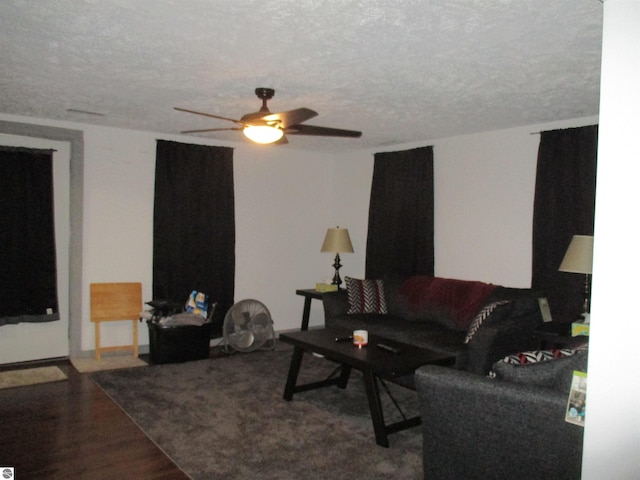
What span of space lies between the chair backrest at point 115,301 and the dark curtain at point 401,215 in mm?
2649

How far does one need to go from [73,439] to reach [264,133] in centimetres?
230

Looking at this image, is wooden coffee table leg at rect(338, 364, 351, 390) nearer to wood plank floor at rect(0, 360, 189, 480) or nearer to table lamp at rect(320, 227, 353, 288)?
wood plank floor at rect(0, 360, 189, 480)

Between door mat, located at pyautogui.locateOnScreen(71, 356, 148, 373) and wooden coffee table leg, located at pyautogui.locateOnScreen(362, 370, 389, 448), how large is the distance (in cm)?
261

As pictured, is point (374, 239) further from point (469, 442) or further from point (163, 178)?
point (469, 442)

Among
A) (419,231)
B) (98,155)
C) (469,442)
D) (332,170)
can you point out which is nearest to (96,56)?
(98,155)

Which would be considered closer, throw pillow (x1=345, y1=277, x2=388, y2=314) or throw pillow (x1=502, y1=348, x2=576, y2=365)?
throw pillow (x1=502, y1=348, x2=576, y2=365)

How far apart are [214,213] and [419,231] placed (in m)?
2.29

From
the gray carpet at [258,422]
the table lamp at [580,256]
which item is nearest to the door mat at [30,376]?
the gray carpet at [258,422]

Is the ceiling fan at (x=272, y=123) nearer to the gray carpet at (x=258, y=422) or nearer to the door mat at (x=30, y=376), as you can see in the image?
the gray carpet at (x=258, y=422)

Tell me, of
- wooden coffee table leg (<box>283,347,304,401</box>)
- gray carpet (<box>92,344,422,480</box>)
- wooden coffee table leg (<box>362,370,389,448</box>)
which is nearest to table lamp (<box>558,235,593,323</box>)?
gray carpet (<box>92,344,422,480</box>)

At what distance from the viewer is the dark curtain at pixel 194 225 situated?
548cm

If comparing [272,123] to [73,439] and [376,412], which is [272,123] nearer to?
[376,412]

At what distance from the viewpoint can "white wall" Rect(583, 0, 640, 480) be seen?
1.52 meters

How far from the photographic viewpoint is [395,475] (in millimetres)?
2844
